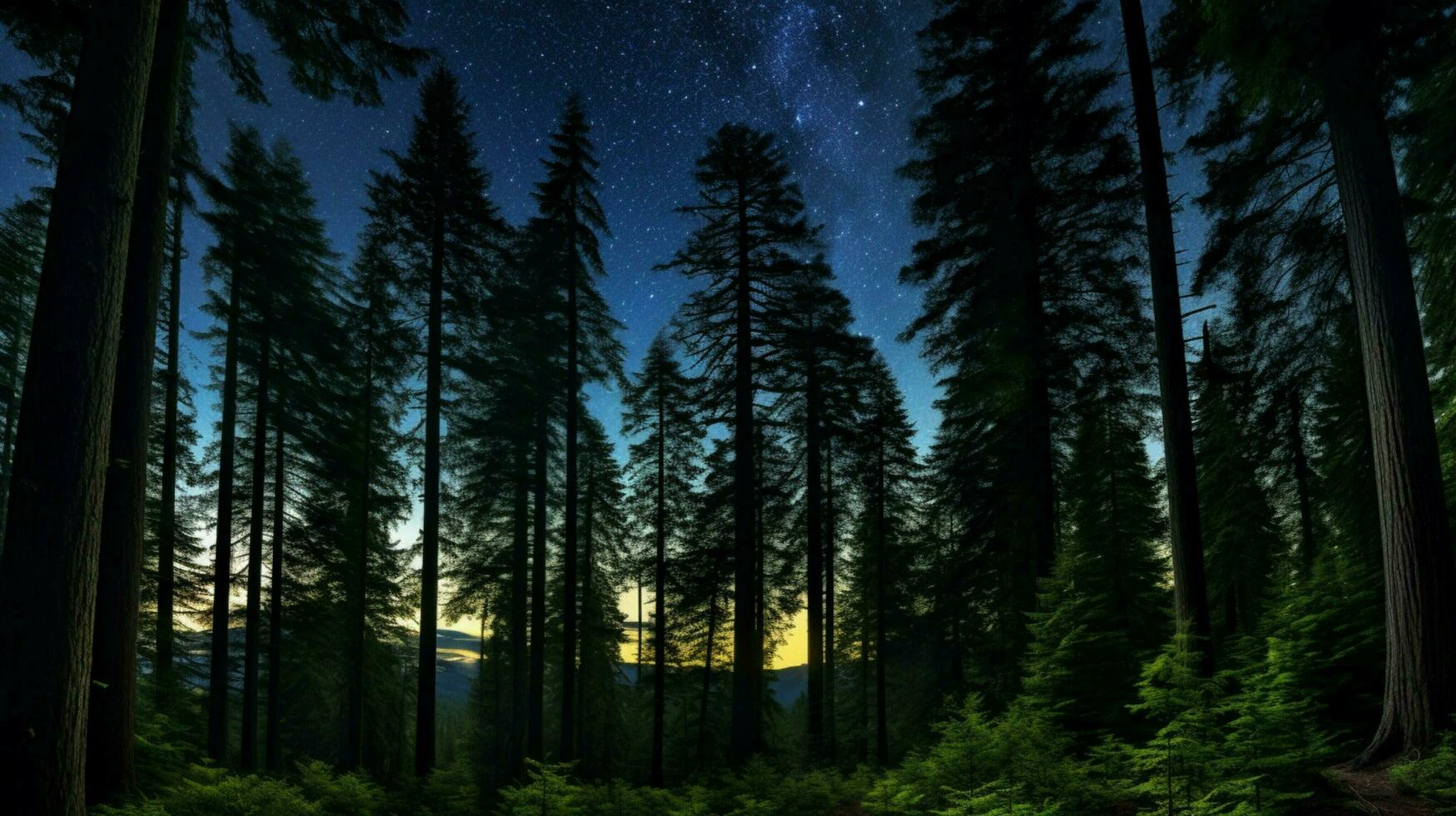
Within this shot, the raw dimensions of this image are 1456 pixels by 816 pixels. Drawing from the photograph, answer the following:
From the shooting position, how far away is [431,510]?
12.3 metres

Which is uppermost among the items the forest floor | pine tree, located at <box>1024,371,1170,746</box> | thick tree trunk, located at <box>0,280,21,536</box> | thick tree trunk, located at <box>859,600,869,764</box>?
thick tree trunk, located at <box>0,280,21,536</box>

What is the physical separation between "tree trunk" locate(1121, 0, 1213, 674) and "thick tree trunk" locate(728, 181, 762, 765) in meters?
7.77

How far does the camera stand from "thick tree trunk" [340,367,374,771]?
61.6ft

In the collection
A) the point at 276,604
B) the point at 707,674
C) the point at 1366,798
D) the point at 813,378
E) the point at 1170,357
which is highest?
the point at 813,378

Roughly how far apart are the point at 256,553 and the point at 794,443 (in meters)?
14.7

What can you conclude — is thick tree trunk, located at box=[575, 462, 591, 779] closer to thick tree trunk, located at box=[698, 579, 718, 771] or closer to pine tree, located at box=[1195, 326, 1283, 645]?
thick tree trunk, located at box=[698, 579, 718, 771]

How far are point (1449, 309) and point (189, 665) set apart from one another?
28.7 meters

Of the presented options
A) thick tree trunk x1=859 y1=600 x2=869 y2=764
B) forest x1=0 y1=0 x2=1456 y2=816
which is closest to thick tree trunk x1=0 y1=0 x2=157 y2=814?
forest x1=0 y1=0 x2=1456 y2=816

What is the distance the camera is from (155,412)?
14.8 metres

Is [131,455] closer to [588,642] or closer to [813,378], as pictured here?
[813,378]

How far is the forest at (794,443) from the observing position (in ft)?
15.8

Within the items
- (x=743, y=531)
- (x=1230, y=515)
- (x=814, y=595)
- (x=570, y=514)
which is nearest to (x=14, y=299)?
(x=570, y=514)

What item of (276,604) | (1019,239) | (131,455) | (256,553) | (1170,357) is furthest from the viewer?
(256,553)

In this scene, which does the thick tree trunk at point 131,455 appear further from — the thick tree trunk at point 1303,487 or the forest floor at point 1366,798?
the thick tree trunk at point 1303,487
